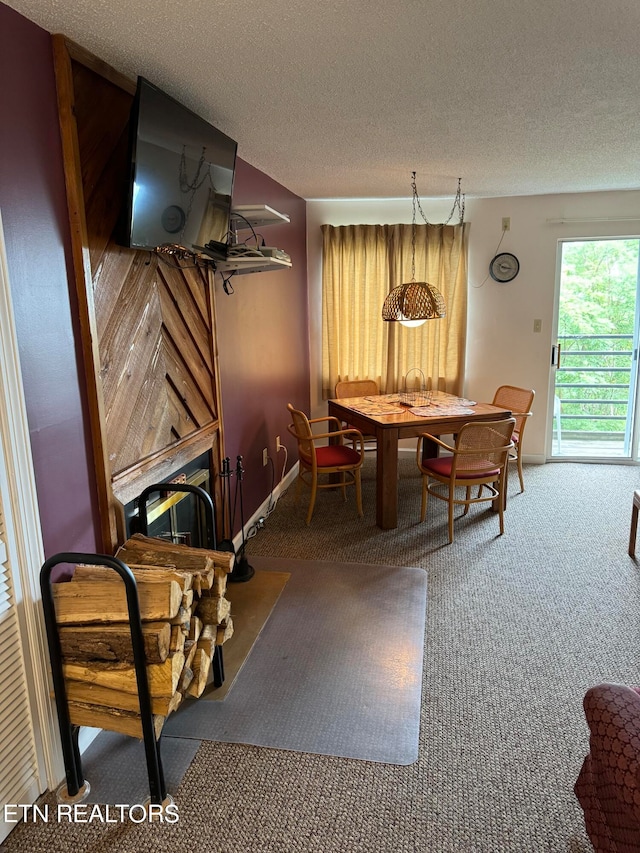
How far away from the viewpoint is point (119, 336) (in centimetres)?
210

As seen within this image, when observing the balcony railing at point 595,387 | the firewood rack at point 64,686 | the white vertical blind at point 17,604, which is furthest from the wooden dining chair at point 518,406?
the white vertical blind at point 17,604

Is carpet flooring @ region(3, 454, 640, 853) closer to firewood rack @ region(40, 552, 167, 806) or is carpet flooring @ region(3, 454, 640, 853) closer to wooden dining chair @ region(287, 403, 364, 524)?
firewood rack @ region(40, 552, 167, 806)

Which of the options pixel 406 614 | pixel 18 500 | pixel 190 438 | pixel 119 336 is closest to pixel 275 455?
pixel 190 438

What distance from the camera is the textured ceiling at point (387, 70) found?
165cm

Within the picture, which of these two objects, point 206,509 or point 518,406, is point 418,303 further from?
point 206,509

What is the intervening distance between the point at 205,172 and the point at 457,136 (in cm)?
143

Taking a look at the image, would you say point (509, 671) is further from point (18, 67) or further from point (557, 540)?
point (18, 67)

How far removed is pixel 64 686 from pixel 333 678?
1031 millimetres

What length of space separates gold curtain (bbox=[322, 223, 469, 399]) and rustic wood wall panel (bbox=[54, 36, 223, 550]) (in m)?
2.70

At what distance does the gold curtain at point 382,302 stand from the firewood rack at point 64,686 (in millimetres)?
3977

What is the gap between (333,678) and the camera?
2.24 metres

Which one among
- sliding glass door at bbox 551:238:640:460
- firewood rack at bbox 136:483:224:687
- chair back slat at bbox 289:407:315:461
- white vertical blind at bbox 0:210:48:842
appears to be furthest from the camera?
sliding glass door at bbox 551:238:640:460

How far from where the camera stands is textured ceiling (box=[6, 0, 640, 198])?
5.40 ft

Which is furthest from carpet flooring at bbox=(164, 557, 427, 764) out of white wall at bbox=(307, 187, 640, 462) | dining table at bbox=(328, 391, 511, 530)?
white wall at bbox=(307, 187, 640, 462)
